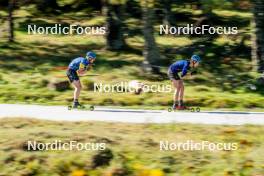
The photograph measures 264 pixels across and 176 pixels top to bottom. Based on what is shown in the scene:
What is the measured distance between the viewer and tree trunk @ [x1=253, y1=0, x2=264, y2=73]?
76.1 ft

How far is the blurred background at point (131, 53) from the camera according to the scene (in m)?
19.8

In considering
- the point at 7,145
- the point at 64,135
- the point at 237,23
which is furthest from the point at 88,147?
the point at 237,23

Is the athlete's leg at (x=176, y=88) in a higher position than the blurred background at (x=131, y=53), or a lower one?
lower

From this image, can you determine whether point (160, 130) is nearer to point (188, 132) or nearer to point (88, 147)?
point (188, 132)

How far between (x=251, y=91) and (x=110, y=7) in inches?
353

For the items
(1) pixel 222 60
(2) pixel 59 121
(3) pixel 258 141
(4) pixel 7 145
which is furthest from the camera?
(1) pixel 222 60

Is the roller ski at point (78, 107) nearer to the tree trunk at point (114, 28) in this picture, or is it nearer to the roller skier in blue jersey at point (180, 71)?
the roller skier in blue jersey at point (180, 71)

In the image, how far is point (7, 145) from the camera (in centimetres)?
1377

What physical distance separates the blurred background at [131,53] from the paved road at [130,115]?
1417mm

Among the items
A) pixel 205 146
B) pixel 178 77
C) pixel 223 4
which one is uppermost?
pixel 223 4

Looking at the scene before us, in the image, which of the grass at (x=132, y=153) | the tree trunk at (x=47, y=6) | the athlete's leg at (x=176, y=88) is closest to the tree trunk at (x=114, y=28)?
the tree trunk at (x=47, y=6)

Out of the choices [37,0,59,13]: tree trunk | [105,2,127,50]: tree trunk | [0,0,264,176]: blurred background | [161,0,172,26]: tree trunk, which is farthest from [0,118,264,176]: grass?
[37,0,59,13]: tree trunk

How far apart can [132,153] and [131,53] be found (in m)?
13.5

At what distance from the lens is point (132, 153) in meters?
14.0
